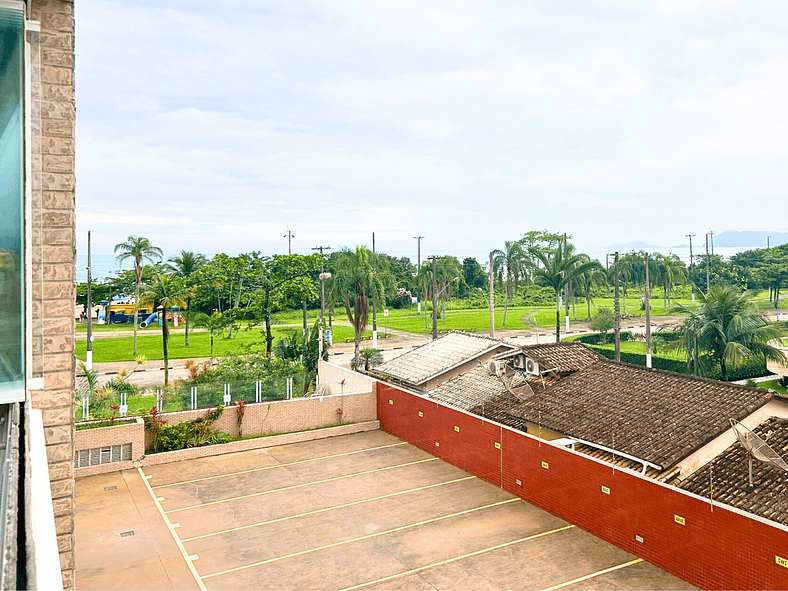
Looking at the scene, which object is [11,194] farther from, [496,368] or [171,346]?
[171,346]

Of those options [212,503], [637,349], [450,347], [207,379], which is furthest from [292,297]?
[637,349]

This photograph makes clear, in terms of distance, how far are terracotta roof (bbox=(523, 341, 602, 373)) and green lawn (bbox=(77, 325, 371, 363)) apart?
19.8 m

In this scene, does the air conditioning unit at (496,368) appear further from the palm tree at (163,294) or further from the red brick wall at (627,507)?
the palm tree at (163,294)

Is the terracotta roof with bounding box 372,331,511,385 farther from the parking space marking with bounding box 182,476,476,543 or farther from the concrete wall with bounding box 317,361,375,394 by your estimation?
the parking space marking with bounding box 182,476,476,543

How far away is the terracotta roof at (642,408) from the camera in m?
14.5

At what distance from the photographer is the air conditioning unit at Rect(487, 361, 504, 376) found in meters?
21.7

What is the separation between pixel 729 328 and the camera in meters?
27.2

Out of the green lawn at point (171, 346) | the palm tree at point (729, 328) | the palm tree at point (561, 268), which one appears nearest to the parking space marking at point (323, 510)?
the palm tree at point (729, 328)

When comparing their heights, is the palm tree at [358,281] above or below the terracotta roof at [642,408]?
above

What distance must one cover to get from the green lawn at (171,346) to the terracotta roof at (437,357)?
13270 millimetres

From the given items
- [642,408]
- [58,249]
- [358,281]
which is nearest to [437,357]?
[358,281]

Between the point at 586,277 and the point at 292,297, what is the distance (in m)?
26.1

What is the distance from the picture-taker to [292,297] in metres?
37.1

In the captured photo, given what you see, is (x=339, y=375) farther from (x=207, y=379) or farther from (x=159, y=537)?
(x=159, y=537)
